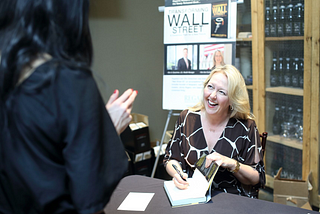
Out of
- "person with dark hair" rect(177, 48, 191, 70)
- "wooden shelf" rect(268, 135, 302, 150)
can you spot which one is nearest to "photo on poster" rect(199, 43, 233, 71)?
"person with dark hair" rect(177, 48, 191, 70)

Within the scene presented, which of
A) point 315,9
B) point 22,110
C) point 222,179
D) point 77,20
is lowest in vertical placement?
point 222,179

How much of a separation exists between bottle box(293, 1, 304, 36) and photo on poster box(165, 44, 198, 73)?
0.91 m

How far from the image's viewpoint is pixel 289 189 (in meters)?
2.37

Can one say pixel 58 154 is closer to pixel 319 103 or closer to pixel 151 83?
pixel 319 103

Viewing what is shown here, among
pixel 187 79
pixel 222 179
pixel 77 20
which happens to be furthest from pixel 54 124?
pixel 187 79

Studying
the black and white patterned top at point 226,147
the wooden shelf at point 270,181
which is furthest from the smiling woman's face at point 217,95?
the wooden shelf at point 270,181

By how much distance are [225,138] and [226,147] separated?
58 mm

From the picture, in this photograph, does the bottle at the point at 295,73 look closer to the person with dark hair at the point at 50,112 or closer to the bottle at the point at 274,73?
the bottle at the point at 274,73

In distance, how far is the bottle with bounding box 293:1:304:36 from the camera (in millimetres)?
2368

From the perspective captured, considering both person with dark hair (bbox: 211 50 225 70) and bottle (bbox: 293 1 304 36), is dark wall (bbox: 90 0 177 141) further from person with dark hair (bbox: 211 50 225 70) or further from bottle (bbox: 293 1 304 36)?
bottle (bbox: 293 1 304 36)

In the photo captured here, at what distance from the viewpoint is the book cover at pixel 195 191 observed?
121cm

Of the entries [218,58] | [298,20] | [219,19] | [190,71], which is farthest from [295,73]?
[190,71]

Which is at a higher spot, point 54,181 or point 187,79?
point 187,79

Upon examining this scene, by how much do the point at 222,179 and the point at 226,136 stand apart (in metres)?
0.26
